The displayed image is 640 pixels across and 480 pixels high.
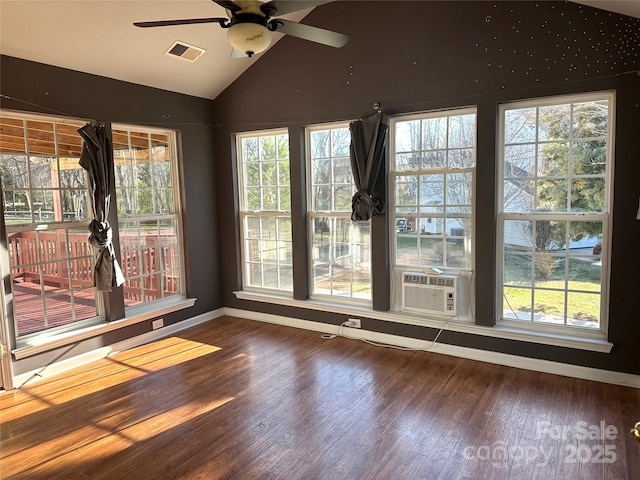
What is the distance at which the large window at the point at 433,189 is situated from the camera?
12.5 feet

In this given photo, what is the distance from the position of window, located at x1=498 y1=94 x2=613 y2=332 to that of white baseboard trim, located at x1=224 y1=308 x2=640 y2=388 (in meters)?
0.32

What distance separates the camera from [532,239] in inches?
140

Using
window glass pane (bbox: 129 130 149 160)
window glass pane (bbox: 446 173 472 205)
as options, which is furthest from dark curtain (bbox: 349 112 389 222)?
window glass pane (bbox: 129 130 149 160)

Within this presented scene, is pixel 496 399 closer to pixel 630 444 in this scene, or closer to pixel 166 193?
pixel 630 444

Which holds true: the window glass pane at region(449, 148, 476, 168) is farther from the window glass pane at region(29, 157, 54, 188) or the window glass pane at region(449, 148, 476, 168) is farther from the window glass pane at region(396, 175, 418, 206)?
the window glass pane at region(29, 157, 54, 188)

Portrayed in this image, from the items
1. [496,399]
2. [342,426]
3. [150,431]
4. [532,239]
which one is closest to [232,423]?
[150,431]

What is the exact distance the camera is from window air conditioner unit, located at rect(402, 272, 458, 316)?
386 centimetres

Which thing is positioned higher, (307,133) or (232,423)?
(307,133)

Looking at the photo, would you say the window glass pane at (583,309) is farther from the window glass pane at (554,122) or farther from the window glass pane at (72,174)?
the window glass pane at (72,174)

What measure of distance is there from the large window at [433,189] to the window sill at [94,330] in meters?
2.50

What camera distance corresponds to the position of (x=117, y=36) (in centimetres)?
362

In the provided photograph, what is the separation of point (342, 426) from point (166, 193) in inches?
128

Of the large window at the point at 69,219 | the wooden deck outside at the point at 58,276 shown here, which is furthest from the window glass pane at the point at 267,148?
the wooden deck outside at the point at 58,276

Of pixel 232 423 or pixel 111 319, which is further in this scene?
pixel 111 319
